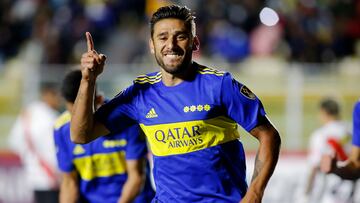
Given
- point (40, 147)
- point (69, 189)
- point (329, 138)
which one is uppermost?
point (69, 189)

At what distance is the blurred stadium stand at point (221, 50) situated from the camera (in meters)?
15.0

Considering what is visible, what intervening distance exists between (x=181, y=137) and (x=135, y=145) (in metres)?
1.78

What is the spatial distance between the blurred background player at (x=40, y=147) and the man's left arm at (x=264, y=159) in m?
6.49

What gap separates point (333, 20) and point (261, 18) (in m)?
1.54

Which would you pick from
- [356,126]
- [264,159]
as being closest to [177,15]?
[264,159]

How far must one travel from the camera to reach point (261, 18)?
682 inches

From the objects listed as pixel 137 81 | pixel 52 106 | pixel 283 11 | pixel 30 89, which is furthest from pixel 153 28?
pixel 283 11

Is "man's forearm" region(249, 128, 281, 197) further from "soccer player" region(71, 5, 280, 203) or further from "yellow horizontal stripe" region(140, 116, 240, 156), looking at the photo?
"yellow horizontal stripe" region(140, 116, 240, 156)

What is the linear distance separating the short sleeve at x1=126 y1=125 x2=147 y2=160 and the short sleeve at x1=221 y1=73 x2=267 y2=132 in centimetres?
198

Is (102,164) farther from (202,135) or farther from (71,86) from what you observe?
(202,135)

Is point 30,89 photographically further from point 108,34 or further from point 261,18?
point 261,18

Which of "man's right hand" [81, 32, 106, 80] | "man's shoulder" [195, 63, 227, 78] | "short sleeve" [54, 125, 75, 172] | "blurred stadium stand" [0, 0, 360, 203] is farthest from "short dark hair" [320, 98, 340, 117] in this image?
"man's right hand" [81, 32, 106, 80]

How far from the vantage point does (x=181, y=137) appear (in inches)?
220

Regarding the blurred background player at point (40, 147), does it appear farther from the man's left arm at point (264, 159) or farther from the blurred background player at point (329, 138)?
the man's left arm at point (264, 159)
